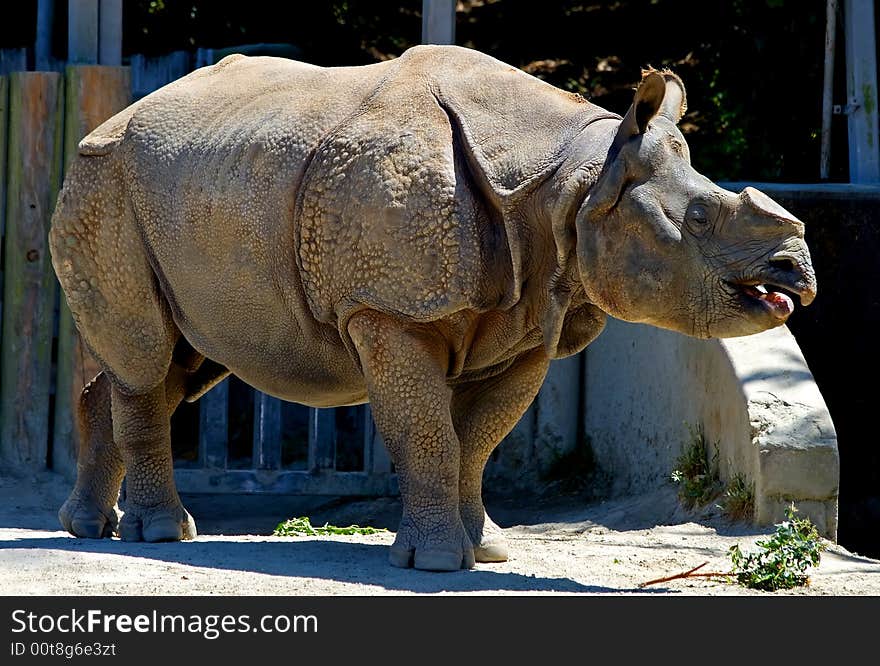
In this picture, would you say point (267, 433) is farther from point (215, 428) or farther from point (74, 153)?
point (74, 153)

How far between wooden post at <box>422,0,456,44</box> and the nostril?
4522 millimetres

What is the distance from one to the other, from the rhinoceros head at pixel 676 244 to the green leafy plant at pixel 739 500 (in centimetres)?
184

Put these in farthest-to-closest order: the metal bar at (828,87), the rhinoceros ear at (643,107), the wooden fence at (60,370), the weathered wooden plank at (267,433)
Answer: the metal bar at (828,87) → the weathered wooden plank at (267,433) → the wooden fence at (60,370) → the rhinoceros ear at (643,107)

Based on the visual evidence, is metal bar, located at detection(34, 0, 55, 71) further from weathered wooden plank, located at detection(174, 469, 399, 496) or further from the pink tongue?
the pink tongue

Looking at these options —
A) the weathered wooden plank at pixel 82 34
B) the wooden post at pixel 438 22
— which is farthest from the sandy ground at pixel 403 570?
the wooden post at pixel 438 22

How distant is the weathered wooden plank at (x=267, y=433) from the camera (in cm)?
1055

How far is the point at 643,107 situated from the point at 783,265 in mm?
813

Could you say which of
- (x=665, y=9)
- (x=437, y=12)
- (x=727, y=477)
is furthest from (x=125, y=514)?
(x=665, y=9)

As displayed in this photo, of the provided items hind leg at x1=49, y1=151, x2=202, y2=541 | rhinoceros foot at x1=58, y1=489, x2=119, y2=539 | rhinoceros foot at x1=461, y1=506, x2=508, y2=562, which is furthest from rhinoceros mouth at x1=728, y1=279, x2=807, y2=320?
rhinoceros foot at x1=58, y1=489, x2=119, y2=539

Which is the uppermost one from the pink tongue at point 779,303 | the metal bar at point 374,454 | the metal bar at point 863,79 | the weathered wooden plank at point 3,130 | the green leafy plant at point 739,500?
the metal bar at point 863,79

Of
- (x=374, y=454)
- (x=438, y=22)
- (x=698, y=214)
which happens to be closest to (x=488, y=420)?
(x=698, y=214)

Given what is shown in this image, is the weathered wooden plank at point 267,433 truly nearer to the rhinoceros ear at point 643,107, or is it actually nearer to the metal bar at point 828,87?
the metal bar at point 828,87

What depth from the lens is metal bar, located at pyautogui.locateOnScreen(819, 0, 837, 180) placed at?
36.2 feet

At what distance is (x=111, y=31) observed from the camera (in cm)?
1045
